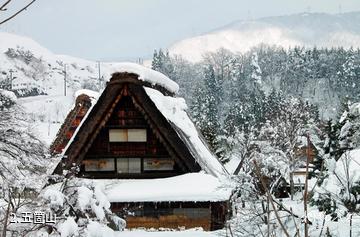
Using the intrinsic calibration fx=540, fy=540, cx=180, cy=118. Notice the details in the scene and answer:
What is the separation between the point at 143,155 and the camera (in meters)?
20.6

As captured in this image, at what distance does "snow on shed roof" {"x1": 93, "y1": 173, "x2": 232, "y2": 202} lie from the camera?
61.3ft

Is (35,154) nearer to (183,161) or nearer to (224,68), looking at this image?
(183,161)

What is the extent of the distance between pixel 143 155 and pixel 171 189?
2042mm

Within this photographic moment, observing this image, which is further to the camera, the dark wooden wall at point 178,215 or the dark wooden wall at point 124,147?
the dark wooden wall at point 124,147

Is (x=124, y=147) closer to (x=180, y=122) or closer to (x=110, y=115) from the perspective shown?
(x=110, y=115)

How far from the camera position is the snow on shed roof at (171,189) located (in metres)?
18.7

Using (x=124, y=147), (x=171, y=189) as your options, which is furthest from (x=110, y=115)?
(x=171, y=189)

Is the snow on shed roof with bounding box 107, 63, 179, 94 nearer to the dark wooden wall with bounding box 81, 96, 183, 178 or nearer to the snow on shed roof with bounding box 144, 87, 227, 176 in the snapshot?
the snow on shed roof with bounding box 144, 87, 227, 176

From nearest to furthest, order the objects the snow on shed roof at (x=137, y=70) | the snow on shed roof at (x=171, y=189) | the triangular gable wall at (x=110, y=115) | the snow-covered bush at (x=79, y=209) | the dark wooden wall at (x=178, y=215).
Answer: the snow-covered bush at (x=79, y=209)
the snow on shed roof at (x=171, y=189)
the dark wooden wall at (x=178, y=215)
the triangular gable wall at (x=110, y=115)
the snow on shed roof at (x=137, y=70)

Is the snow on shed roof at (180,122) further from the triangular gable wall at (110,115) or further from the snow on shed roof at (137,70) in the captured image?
the snow on shed roof at (137,70)

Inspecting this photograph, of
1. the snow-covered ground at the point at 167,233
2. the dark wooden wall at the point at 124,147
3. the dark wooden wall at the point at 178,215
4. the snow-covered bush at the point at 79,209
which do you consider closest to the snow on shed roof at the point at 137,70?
the dark wooden wall at the point at 124,147

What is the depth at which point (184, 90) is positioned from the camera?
144m

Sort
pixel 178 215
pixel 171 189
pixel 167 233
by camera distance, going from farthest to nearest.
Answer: pixel 171 189
pixel 178 215
pixel 167 233

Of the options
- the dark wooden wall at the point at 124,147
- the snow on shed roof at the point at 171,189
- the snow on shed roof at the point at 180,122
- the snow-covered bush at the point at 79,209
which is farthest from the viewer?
the dark wooden wall at the point at 124,147
